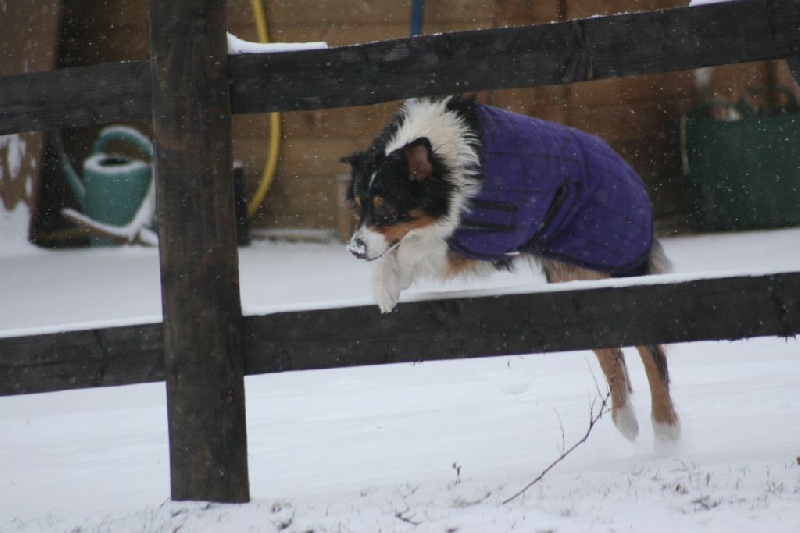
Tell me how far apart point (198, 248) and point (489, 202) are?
3.44ft

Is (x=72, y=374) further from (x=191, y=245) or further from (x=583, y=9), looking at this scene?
(x=583, y=9)

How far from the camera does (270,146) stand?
832cm

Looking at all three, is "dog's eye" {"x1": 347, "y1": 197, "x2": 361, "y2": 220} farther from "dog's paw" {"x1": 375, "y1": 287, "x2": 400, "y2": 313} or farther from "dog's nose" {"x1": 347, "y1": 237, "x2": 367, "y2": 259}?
"dog's paw" {"x1": 375, "y1": 287, "x2": 400, "y2": 313}

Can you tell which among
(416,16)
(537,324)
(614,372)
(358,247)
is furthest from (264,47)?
(416,16)

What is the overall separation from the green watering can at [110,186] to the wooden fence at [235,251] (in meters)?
5.58

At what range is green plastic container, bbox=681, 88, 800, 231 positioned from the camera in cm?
812

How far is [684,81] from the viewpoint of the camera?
8.67m

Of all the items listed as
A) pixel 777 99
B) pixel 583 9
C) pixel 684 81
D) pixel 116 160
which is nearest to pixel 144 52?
pixel 116 160

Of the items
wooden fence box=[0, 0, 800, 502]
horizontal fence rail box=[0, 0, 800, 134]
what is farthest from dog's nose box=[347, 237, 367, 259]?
horizontal fence rail box=[0, 0, 800, 134]

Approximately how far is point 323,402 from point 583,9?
492 cm

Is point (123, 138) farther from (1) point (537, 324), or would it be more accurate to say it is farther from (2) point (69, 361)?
(1) point (537, 324)

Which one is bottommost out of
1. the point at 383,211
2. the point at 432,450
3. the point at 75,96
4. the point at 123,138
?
the point at 432,450

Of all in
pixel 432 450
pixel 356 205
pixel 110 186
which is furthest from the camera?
pixel 110 186

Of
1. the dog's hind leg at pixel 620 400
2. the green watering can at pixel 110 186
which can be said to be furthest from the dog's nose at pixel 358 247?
the green watering can at pixel 110 186
